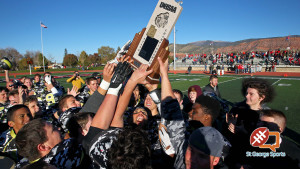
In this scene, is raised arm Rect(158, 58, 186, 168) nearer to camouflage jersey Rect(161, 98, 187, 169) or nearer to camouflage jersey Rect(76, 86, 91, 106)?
camouflage jersey Rect(161, 98, 187, 169)

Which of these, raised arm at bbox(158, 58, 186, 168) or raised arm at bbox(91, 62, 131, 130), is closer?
raised arm at bbox(91, 62, 131, 130)

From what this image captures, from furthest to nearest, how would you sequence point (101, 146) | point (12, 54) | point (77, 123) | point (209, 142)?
1. point (12, 54)
2. point (77, 123)
3. point (209, 142)
4. point (101, 146)

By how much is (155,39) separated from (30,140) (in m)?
1.77

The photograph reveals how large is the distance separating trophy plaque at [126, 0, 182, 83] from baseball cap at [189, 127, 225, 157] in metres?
0.83

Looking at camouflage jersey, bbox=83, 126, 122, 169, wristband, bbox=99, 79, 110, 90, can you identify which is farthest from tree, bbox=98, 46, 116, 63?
camouflage jersey, bbox=83, 126, 122, 169

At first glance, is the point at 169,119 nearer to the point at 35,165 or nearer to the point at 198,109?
the point at 198,109

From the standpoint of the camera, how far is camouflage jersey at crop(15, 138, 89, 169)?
169cm

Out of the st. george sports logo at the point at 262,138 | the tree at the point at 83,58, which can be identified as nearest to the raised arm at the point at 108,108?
the st. george sports logo at the point at 262,138

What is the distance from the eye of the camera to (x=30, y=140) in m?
1.87

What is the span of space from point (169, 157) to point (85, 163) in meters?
0.89

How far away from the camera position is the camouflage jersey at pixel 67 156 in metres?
1.69

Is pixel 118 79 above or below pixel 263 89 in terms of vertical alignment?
above

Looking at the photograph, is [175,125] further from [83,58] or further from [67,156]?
[83,58]

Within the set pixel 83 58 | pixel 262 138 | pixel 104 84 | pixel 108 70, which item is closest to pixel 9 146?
pixel 104 84
